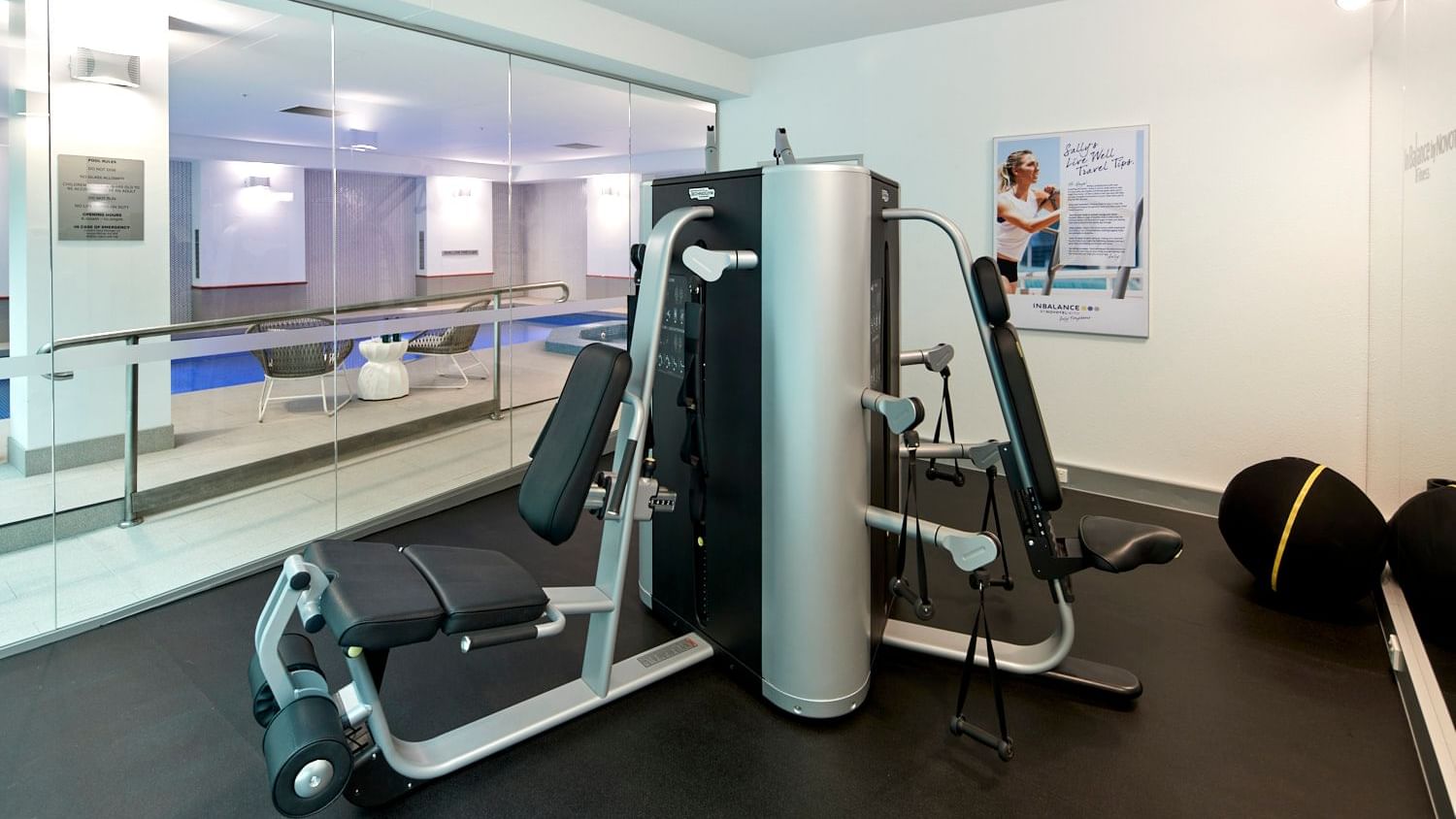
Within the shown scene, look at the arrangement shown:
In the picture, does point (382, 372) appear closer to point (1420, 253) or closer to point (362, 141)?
point (362, 141)

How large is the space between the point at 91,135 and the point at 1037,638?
3621 mm

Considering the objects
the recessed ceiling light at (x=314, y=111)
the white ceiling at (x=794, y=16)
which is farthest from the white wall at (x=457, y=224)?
the white ceiling at (x=794, y=16)

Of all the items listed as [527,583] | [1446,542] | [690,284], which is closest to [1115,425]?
[1446,542]

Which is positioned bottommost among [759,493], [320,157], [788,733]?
[788,733]

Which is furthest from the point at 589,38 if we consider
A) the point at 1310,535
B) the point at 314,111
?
the point at 1310,535

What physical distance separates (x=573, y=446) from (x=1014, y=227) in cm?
340

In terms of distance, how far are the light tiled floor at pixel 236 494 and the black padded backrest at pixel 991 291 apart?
2887mm

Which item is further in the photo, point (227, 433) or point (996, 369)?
point (227, 433)

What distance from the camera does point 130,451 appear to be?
3.15 m

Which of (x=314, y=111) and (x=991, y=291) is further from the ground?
(x=314, y=111)

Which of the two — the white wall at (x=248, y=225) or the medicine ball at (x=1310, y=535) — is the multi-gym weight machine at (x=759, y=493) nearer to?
the medicine ball at (x=1310, y=535)

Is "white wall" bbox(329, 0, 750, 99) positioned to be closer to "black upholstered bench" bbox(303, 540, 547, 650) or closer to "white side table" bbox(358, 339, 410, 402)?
→ "white side table" bbox(358, 339, 410, 402)

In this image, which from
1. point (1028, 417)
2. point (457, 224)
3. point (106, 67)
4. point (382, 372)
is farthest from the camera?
point (457, 224)

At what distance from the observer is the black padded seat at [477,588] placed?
1.99 m
